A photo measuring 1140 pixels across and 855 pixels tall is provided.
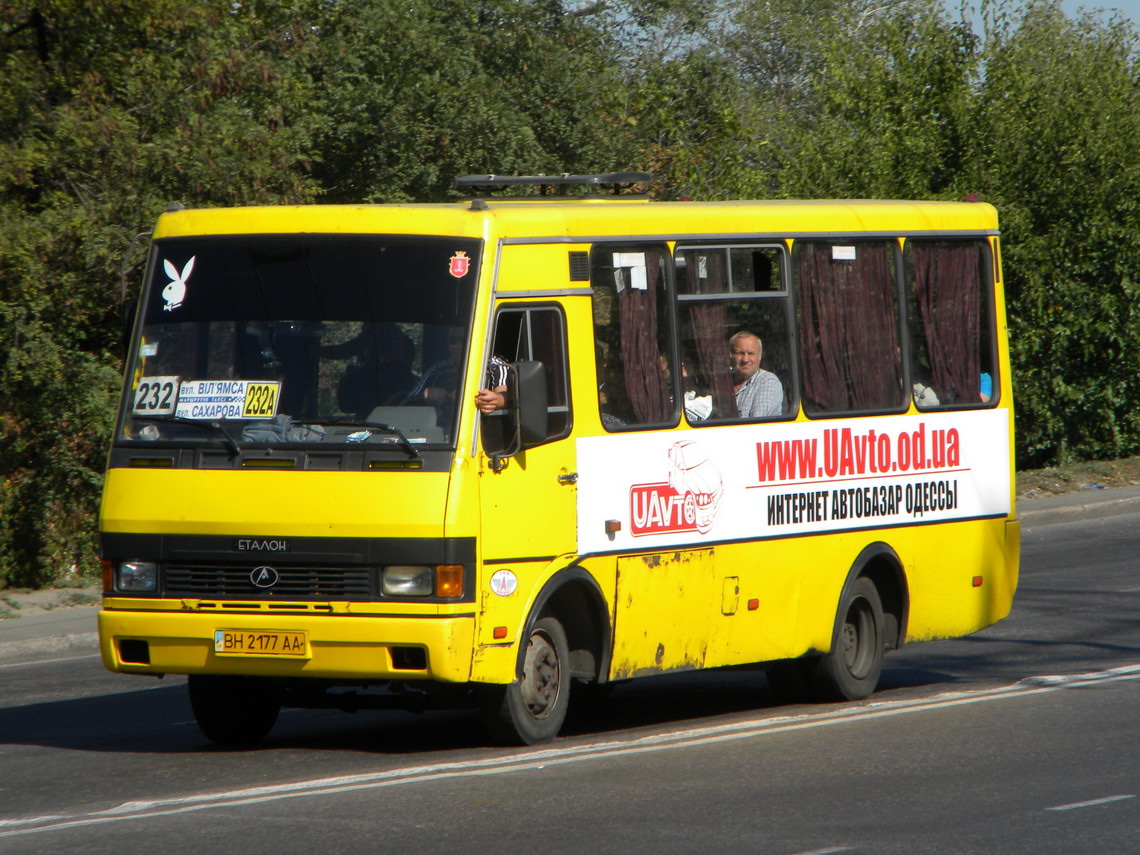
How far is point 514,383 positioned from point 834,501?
285 centimetres

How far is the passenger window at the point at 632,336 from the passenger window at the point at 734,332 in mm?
169

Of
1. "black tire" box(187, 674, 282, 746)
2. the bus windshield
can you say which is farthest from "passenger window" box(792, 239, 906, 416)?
"black tire" box(187, 674, 282, 746)

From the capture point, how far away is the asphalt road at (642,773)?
6.72m

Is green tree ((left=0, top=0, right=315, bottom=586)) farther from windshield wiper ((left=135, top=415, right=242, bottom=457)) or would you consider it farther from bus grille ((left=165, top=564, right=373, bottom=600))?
bus grille ((left=165, top=564, right=373, bottom=600))

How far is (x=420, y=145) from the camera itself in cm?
2434

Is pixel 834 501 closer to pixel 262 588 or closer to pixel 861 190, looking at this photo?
pixel 262 588

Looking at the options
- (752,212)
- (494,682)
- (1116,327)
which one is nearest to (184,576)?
(494,682)

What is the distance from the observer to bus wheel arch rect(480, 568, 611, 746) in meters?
8.70

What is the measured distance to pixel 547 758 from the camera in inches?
335

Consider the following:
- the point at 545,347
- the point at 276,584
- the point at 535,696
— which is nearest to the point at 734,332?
the point at 545,347

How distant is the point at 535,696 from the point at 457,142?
1608 cm

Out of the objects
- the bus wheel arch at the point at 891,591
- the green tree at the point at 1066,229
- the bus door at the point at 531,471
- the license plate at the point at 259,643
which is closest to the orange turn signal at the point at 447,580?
the bus door at the point at 531,471

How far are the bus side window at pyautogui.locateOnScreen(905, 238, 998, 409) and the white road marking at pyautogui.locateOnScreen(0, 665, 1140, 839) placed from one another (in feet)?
6.09

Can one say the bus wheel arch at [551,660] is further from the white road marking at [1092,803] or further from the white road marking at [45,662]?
the white road marking at [45,662]
